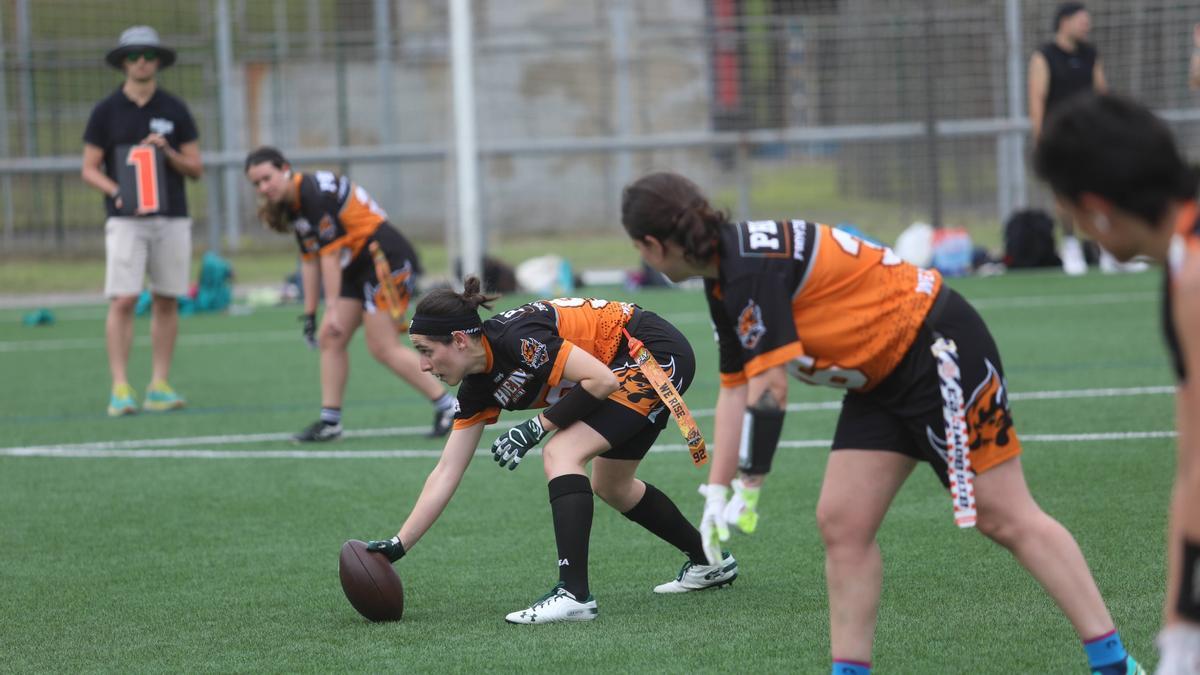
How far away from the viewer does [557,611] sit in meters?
4.79

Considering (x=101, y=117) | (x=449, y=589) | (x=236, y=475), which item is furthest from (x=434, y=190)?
(x=449, y=589)

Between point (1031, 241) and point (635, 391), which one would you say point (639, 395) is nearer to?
point (635, 391)

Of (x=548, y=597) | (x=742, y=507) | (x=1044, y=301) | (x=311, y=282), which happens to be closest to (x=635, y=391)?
(x=548, y=597)

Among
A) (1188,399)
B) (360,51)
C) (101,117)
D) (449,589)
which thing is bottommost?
(449,589)

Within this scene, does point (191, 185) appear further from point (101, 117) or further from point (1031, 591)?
point (1031, 591)

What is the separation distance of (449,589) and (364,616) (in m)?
0.45

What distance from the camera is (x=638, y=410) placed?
509 cm

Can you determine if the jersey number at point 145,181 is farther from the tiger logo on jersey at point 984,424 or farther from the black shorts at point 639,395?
the tiger logo on jersey at point 984,424

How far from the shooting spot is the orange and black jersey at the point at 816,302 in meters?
3.83

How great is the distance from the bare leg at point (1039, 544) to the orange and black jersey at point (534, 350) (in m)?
1.66

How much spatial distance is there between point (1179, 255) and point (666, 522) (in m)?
3.01

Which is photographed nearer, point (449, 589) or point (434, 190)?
point (449, 589)

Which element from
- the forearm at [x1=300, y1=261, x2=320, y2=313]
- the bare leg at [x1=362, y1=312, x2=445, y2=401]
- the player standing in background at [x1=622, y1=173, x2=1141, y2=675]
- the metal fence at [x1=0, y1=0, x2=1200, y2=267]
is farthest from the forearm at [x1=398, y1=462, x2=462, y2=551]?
the metal fence at [x1=0, y1=0, x2=1200, y2=267]

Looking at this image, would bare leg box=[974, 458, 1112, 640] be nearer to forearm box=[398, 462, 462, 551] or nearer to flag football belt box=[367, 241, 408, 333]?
forearm box=[398, 462, 462, 551]
